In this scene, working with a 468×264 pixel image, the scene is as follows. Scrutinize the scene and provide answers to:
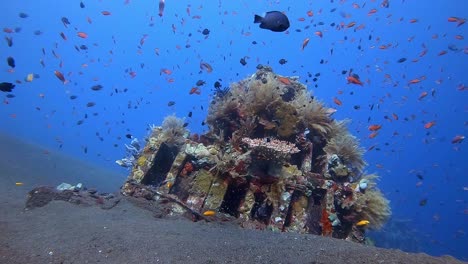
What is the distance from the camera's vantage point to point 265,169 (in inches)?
287

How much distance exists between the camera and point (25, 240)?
5.18m

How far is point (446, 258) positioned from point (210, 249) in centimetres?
341

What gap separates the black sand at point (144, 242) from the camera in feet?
14.5

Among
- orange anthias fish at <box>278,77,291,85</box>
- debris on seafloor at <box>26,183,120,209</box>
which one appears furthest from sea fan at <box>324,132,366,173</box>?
debris on seafloor at <box>26,183,120,209</box>

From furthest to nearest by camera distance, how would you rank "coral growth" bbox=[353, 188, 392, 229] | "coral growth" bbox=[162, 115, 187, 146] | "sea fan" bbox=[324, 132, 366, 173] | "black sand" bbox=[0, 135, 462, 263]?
1. "coral growth" bbox=[162, 115, 187, 146]
2. "sea fan" bbox=[324, 132, 366, 173]
3. "coral growth" bbox=[353, 188, 392, 229]
4. "black sand" bbox=[0, 135, 462, 263]

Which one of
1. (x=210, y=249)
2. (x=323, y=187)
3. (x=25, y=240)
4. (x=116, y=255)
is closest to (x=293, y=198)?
(x=323, y=187)

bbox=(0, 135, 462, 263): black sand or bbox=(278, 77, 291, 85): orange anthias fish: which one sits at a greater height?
bbox=(278, 77, 291, 85): orange anthias fish

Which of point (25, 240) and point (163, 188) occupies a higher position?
point (163, 188)

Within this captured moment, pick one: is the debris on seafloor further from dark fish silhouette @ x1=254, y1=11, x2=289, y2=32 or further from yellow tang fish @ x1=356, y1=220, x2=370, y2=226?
yellow tang fish @ x1=356, y1=220, x2=370, y2=226

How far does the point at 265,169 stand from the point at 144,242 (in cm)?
325

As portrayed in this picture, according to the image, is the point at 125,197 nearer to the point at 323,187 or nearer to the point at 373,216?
the point at 323,187

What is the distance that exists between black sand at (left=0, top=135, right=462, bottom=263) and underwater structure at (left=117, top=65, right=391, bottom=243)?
88 centimetres

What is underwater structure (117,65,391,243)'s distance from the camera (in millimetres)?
7043

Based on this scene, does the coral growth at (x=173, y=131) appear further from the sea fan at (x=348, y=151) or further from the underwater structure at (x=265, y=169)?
the sea fan at (x=348, y=151)
